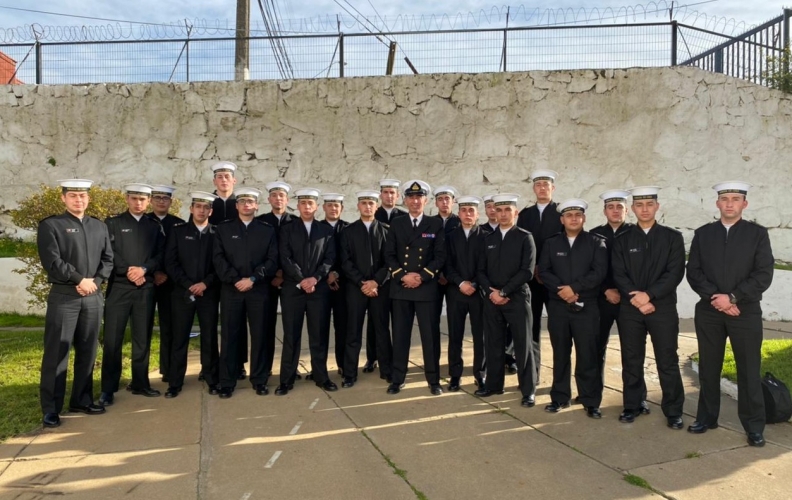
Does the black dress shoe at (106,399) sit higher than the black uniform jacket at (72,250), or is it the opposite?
the black uniform jacket at (72,250)

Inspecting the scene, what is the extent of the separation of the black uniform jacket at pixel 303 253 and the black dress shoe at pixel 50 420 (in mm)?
2241

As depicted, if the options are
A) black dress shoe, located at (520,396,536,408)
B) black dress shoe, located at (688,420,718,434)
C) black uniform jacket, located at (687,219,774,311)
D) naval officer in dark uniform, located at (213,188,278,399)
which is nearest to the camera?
black uniform jacket, located at (687,219,774,311)

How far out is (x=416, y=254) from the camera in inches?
234

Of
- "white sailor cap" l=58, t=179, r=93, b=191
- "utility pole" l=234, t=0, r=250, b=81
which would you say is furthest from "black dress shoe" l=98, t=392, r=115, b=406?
"utility pole" l=234, t=0, r=250, b=81

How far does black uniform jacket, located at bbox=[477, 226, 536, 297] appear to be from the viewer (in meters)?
5.48

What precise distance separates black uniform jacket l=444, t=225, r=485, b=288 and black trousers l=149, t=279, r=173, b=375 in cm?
274

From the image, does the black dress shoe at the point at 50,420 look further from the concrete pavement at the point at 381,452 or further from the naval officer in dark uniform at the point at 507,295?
the naval officer in dark uniform at the point at 507,295

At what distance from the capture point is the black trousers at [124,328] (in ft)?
18.4

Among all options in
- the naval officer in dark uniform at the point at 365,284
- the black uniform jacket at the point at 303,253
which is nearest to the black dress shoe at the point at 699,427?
the naval officer in dark uniform at the point at 365,284

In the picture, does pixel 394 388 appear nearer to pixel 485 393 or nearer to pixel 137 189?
pixel 485 393

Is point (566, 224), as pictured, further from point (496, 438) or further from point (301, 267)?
point (301, 267)

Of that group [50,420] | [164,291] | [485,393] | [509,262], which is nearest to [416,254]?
[509,262]

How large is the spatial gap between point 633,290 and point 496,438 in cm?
167

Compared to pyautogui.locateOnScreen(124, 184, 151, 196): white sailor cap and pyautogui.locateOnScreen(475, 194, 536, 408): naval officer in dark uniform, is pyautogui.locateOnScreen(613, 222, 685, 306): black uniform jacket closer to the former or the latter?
pyautogui.locateOnScreen(475, 194, 536, 408): naval officer in dark uniform
